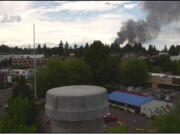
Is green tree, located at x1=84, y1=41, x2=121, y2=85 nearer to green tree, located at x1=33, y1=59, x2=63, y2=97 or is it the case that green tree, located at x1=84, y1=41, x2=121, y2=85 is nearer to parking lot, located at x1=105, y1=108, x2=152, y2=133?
green tree, located at x1=33, y1=59, x2=63, y2=97

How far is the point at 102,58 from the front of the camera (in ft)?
90.1

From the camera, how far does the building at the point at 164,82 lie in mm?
29788

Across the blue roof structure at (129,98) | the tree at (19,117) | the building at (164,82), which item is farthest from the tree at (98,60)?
the tree at (19,117)

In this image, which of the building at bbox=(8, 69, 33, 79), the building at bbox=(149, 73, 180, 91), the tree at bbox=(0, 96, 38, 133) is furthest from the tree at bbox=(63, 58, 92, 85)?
the building at bbox=(8, 69, 33, 79)

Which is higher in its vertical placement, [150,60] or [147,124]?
[150,60]

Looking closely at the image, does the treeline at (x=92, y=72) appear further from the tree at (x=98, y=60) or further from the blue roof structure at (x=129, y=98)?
the blue roof structure at (x=129, y=98)

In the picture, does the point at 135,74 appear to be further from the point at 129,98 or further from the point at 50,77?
the point at 50,77

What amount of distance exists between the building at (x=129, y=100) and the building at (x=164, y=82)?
11593 mm

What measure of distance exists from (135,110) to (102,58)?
10307 mm

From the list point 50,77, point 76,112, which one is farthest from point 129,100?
point 76,112

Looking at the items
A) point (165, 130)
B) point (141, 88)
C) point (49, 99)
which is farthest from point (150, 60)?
point (49, 99)

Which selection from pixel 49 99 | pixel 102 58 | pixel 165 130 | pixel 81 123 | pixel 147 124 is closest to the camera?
pixel 81 123

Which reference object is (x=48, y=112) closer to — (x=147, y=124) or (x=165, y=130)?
(x=165, y=130)

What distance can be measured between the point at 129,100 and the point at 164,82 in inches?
518
